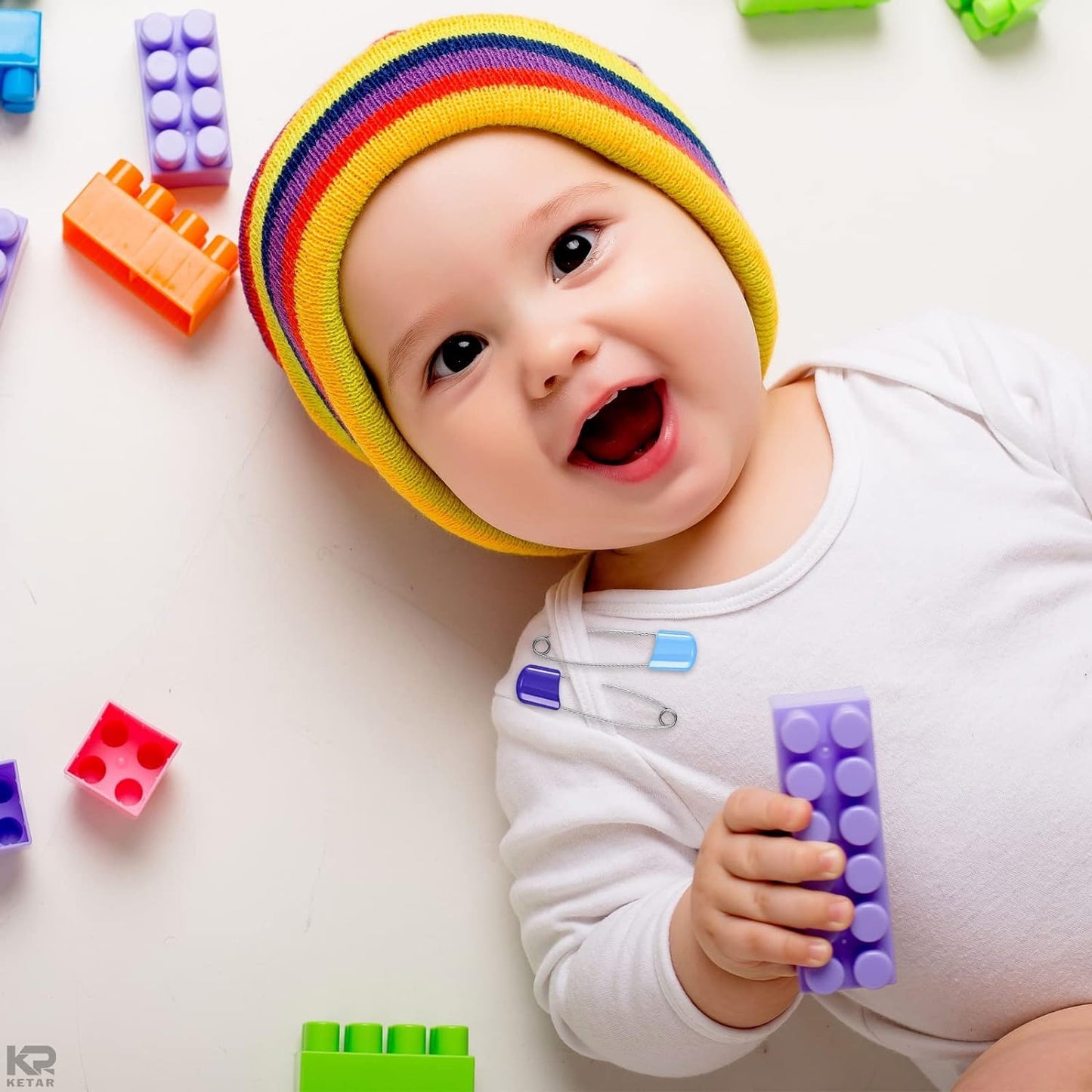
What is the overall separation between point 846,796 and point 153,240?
726mm

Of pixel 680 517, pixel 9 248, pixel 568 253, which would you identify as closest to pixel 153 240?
pixel 9 248

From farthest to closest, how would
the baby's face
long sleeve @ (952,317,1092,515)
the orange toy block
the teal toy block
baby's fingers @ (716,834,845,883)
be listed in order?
1. the teal toy block
2. the orange toy block
3. long sleeve @ (952,317,1092,515)
4. the baby's face
5. baby's fingers @ (716,834,845,883)

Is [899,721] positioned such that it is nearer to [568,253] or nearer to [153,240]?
[568,253]

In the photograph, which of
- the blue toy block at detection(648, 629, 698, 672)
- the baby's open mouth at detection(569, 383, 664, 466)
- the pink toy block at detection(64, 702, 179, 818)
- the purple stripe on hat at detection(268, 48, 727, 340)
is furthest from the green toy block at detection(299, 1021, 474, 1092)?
the purple stripe on hat at detection(268, 48, 727, 340)

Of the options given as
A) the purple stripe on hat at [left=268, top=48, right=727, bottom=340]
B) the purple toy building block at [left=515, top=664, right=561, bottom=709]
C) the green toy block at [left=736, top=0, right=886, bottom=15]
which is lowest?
the purple toy building block at [left=515, top=664, right=561, bottom=709]

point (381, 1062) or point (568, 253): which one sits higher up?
point (568, 253)

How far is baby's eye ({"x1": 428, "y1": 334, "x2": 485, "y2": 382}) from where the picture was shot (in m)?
0.88

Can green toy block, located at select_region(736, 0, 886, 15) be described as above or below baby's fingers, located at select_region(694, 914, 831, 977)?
above

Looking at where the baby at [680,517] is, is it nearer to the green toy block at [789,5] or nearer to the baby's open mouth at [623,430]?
the baby's open mouth at [623,430]

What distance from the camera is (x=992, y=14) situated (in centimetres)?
118

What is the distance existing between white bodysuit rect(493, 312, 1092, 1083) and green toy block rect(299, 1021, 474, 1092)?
83 millimetres

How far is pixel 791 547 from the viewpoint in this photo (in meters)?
0.94

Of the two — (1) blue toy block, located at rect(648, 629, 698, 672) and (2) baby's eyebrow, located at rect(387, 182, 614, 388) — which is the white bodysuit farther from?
(2) baby's eyebrow, located at rect(387, 182, 614, 388)

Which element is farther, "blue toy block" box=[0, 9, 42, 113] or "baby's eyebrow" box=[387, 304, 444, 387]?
"blue toy block" box=[0, 9, 42, 113]
